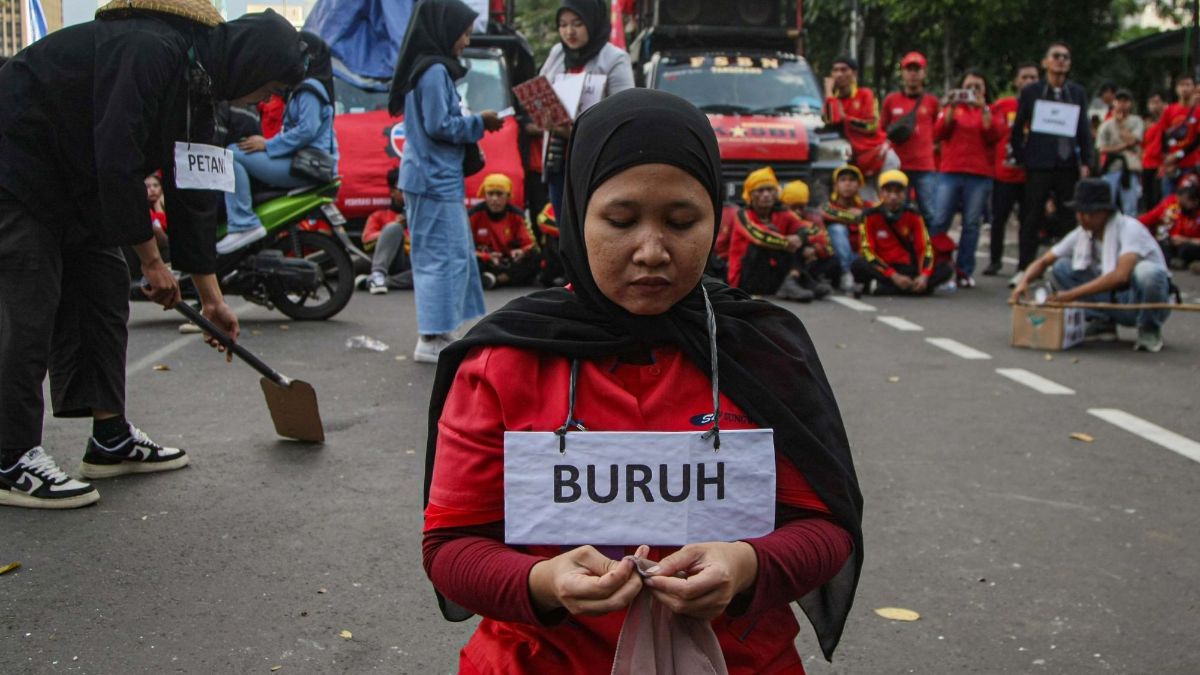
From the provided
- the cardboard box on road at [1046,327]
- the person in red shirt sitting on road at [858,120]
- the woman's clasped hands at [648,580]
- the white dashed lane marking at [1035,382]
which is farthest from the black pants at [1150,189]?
the woman's clasped hands at [648,580]

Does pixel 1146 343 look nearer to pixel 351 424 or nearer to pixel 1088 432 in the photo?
pixel 1088 432

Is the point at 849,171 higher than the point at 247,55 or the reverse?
the reverse

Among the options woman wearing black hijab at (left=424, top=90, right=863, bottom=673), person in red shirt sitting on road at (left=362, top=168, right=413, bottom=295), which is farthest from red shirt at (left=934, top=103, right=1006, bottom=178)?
woman wearing black hijab at (left=424, top=90, right=863, bottom=673)

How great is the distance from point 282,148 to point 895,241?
5.85m

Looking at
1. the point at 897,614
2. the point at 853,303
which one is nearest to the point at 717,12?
the point at 853,303

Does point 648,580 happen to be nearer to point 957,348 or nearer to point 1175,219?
point 957,348

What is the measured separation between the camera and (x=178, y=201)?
14.9 feet

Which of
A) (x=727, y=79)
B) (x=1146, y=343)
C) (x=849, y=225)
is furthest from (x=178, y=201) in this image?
(x=727, y=79)

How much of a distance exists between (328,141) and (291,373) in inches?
101

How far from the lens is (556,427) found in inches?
76.3

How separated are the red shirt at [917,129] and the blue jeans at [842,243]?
1277 millimetres

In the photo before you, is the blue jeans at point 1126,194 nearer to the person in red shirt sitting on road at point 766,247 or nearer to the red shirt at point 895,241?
the red shirt at point 895,241

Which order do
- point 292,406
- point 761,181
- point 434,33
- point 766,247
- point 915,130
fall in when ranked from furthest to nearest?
1. point 915,130
2. point 761,181
3. point 766,247
4. point 434,33
5. point 292,406

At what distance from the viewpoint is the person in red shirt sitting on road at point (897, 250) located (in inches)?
480
